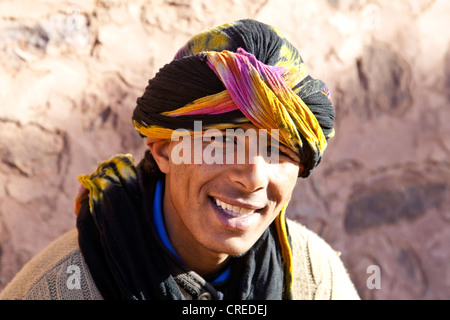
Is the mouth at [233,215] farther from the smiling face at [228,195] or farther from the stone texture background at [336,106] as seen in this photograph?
the stone texture background at [336,106]

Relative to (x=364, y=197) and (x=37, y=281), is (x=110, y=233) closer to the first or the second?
(x=37, y=281)

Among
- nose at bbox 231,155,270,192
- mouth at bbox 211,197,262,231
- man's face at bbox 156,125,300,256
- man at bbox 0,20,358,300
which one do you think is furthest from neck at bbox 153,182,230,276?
nose at bbox 231,155,270,192

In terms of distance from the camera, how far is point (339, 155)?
120 inches

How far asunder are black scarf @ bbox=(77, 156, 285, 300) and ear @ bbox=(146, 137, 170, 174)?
0.17 meters

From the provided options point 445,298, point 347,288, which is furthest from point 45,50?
point 445,298

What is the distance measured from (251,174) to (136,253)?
461 mm

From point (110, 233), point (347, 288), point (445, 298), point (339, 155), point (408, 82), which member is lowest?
point (445, 298)

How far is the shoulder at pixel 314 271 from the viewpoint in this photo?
216cm

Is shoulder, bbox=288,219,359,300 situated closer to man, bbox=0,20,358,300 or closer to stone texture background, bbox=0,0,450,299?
man, bbox=0,20,358,300

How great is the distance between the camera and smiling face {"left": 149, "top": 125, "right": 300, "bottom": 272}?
172cm

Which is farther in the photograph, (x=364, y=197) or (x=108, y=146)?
(x=364, y=197)

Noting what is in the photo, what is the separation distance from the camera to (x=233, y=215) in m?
1.77

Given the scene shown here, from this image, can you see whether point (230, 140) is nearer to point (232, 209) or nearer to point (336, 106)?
point (232, 209)
